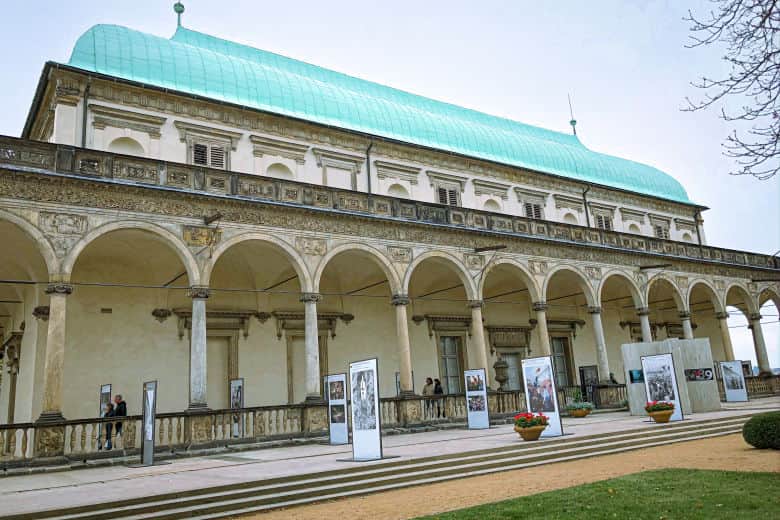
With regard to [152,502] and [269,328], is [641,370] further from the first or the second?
[152,502]

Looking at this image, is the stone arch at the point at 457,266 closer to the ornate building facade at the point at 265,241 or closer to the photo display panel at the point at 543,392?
the ornate building facade at the point at 265,241

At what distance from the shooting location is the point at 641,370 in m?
22.5

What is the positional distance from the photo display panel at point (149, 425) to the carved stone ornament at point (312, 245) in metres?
6.58

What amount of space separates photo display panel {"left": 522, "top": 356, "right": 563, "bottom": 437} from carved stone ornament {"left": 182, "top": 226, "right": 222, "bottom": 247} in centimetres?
933

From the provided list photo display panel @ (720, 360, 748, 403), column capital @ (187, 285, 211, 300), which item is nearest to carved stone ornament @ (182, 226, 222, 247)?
column capital @ (187, 285, 211, 300)

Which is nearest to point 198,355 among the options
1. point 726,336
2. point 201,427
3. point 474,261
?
point 201,427

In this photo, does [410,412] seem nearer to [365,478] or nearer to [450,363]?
[450,363]

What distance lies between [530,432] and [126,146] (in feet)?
49.2

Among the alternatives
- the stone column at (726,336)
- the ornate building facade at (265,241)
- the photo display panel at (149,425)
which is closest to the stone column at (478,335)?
the ornate building facade at (265,241)

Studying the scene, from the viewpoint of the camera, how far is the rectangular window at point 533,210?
102 ft

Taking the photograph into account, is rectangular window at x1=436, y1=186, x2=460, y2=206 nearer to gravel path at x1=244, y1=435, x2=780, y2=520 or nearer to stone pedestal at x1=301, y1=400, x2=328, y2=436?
stone pedestal at x1=301, y1=400, x2=328, y2=436

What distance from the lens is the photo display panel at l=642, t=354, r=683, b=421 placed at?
19188 millimetres

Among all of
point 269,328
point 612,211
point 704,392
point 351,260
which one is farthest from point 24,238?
point 612,211

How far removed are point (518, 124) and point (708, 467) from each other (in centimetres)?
2742
